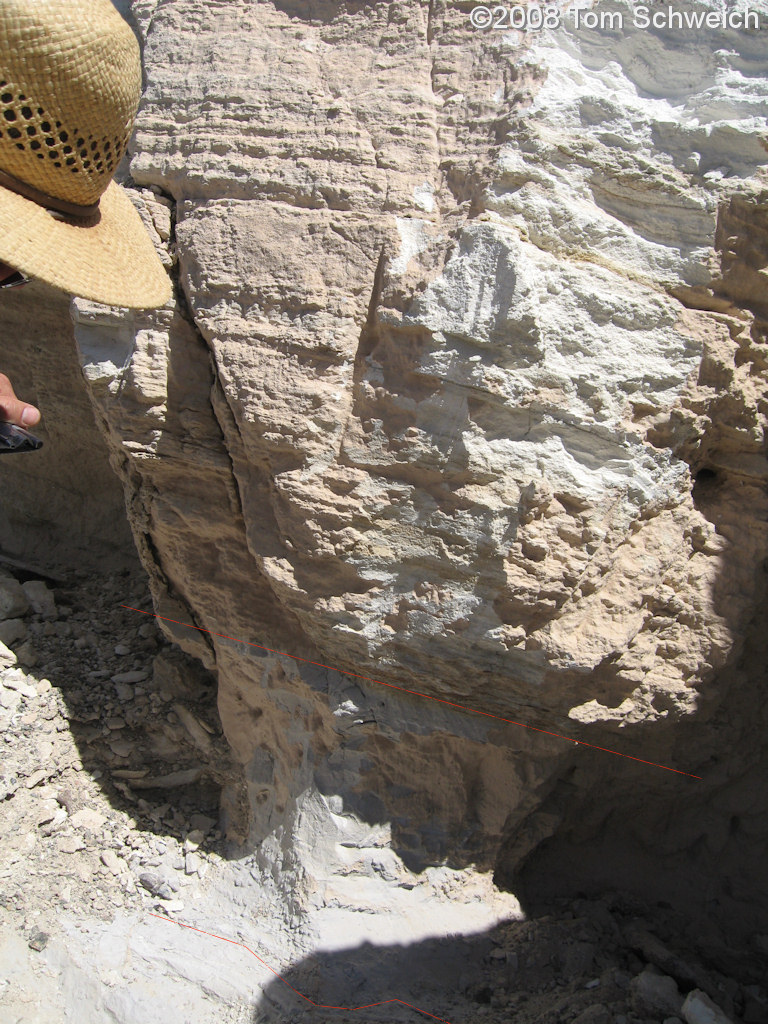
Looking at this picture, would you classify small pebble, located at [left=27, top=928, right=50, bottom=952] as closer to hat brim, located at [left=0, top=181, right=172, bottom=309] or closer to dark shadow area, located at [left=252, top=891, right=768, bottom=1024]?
dark shadow area, located at [left=252, top=891, right=768, bottom=1024]

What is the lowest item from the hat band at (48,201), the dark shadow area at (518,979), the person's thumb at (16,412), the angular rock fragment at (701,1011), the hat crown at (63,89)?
the dark shadow area at (518,979)

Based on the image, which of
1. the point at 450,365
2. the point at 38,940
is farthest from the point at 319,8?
the point at 38,940

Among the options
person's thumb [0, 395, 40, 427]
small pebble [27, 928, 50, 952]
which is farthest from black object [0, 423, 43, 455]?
small pebble [27, 928, 50, 952]

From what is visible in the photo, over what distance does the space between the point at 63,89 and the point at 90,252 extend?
25 cm

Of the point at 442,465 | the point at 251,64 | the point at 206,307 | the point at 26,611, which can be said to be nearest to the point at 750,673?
the point at 442,465

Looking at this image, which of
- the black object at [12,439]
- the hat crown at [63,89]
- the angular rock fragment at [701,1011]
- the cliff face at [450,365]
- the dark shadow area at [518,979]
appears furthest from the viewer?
the dark shadow area at [518,979]

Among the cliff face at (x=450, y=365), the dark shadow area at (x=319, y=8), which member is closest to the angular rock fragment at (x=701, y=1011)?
the cliff face at (x=450, y=365)

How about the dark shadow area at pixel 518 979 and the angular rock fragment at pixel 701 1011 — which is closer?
the angular rock fragment at pixel 701 1011

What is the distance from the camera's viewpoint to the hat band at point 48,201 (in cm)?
120

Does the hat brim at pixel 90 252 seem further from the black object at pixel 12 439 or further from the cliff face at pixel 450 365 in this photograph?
the cliff face at pixel 450 365

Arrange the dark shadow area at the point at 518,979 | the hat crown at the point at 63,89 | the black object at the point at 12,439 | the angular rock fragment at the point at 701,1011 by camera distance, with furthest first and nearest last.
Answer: the dark shadow area at the point at 518,979 < the angular rock fragment at the point at 701,1011 < the black object at the point at 12,439 < the hat crown at the point at 63,89

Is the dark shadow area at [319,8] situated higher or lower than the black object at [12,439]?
higher

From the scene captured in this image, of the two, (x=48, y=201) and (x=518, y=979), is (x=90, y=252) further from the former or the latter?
(x=518, y=979)

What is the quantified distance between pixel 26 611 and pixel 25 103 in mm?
2487
